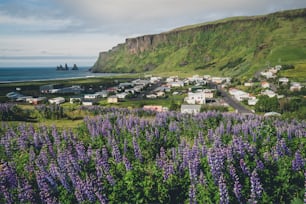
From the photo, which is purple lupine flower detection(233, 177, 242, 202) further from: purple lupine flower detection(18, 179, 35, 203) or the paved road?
the paved road

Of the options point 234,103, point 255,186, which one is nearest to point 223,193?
point 255,186

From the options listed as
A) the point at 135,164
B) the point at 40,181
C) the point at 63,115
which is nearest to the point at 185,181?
the point at 135,164

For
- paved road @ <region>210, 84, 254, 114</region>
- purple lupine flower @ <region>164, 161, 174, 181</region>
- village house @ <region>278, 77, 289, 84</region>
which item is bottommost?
Result: paved road @ <region>210, 84, 254, 114</region>

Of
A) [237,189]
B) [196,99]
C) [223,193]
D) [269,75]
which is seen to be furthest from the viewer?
[269,75]

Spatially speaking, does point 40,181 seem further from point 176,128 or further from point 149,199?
point 176,128

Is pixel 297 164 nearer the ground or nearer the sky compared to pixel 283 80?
nearer the sky

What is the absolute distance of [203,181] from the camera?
49.1 ft

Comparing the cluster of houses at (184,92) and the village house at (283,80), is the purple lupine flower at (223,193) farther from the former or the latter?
the village house at (283,80)

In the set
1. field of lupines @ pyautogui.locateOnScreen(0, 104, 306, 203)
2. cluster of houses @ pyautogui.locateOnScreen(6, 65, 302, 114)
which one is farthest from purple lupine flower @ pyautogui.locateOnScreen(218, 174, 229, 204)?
cluster of houses @ pyautogui.locateOnScreen(6, 65, 302, 114)

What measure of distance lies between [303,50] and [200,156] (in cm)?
20418

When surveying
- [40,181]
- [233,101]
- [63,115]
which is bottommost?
[233,101]

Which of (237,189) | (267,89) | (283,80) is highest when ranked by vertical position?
(237,189)

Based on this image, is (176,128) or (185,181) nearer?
(185,181)

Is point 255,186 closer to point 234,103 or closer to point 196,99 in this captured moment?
point 234,103
